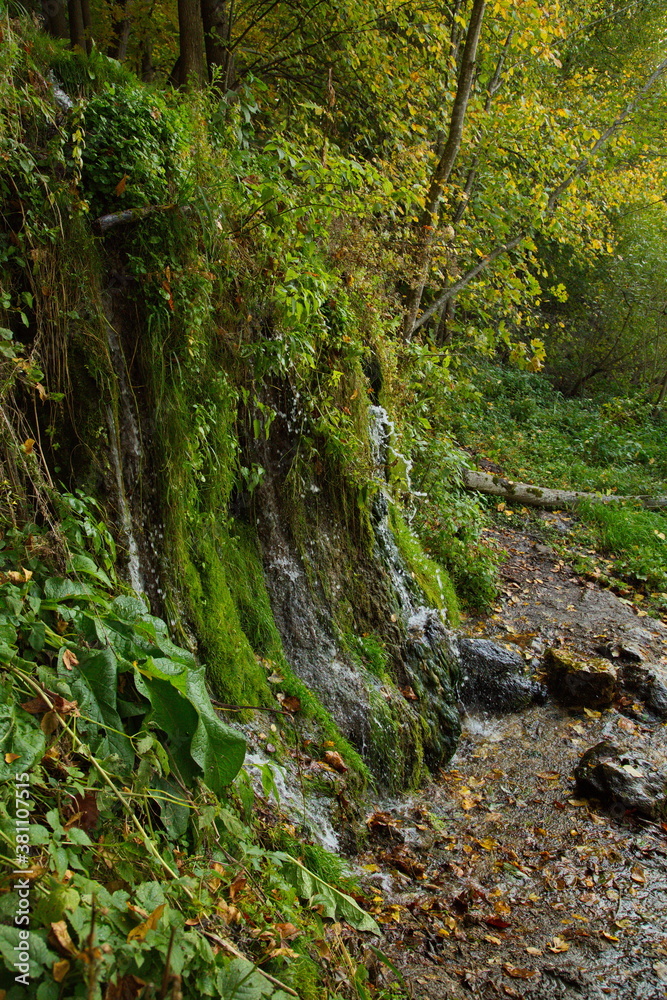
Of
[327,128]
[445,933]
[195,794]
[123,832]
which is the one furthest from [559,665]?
[327,128]

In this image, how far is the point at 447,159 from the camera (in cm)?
853

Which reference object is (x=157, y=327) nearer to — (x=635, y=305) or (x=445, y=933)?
(x=445, y=933)

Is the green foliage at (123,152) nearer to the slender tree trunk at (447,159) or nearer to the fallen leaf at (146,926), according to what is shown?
the fallen leaf at (146,926)

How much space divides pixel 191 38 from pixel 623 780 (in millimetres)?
7068

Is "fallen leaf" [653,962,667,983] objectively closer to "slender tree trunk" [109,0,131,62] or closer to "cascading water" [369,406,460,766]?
"cascading water" [369,406,460,766]

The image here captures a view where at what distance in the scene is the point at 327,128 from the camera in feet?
27.8

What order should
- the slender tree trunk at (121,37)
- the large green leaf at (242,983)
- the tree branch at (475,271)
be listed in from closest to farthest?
the large green leaf at (242,983) < the slender tree trunk at (121,37) < the tree branch at (475,271)

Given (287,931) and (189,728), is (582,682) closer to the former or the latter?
(287,931)

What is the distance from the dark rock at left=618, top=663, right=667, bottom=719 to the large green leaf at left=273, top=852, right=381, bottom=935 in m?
4.47

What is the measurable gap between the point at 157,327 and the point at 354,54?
577 centimetres

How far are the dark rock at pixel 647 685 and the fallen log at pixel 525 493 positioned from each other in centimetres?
425

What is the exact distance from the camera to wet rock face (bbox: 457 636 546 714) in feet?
20.7

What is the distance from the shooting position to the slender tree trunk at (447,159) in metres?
7.92

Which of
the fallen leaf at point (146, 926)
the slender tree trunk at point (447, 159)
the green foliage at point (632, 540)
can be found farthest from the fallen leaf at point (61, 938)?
the green foliage at point (632, 540)
